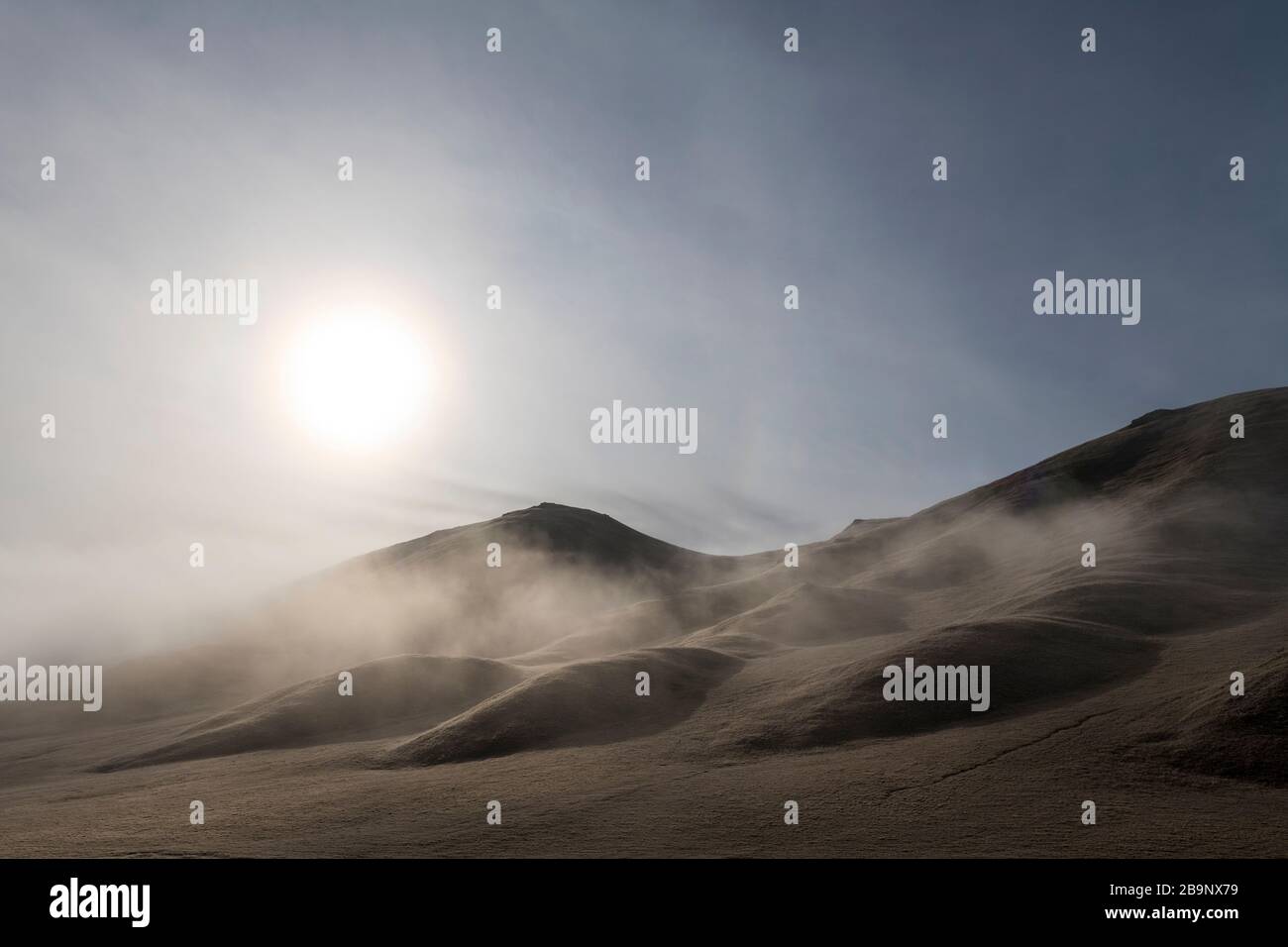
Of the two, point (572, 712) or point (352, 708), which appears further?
point (352, 708)

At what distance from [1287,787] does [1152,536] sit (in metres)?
71.0

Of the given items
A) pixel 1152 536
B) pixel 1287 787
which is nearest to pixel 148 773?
pixel 1287 787

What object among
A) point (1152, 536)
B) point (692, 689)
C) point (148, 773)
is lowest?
point (148, 773)

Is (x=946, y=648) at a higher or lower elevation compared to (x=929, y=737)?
higher

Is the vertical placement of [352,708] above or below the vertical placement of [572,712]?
below

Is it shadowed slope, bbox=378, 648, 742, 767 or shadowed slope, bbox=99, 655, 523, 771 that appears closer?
shadowed slope, bbox=378, 648, 742, 767

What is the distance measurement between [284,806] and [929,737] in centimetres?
3413

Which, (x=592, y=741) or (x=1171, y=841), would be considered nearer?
(x=1171, y=841)

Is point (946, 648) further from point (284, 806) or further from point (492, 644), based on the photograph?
point (492, 644)

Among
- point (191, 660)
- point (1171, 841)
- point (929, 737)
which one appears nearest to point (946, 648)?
point (929, 737)

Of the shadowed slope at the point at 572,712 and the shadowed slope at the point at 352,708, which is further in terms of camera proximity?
the shadowed slope at the point at 352,708
